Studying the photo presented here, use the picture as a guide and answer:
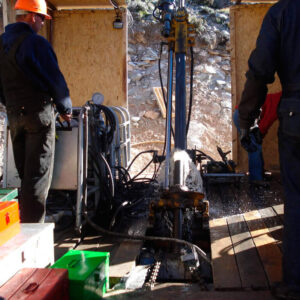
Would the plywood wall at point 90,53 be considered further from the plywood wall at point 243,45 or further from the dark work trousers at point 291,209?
the dark work trousers at point 291,209

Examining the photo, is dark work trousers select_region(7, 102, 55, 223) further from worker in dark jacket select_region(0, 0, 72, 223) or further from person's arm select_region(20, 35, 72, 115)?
person's arm select_region(20, 35, 72, 115)

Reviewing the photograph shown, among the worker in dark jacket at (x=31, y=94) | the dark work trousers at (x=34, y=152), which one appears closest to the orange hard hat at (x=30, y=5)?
the worker in dark jacket at (x=31, y=94)

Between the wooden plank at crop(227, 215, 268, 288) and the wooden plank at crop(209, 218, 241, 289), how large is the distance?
0.04 meters

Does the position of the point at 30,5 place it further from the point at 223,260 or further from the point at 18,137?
the point at 223,260

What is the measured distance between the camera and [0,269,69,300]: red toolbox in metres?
1.71

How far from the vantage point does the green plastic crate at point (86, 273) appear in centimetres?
201

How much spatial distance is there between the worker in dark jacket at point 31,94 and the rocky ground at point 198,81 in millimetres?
9658

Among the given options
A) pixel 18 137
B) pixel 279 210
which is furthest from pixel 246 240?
pixel 18 137

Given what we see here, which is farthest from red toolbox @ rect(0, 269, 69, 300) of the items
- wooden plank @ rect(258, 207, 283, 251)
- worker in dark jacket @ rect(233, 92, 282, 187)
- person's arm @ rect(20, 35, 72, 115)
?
worker in dark jacket @ rect(233, 92, 282, 187)

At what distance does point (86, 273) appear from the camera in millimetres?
2074

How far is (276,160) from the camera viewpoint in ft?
22.6

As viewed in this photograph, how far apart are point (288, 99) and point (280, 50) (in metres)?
0.30

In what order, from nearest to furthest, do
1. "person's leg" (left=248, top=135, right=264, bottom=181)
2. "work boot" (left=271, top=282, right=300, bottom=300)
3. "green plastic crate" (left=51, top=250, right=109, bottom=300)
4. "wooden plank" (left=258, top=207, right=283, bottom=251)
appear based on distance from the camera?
"green plastic crate" (left=51, top=250, right=109, bottom=300)
"work boot" (left=271, top=282, right=300, bottom=300)
"wooden plank" (left=258, top=207, right=283, bottom=251)
"person's leg" (left=248, top=135, right=264, bottom=181)

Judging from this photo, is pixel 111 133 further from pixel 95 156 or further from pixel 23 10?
pixel 23 10
